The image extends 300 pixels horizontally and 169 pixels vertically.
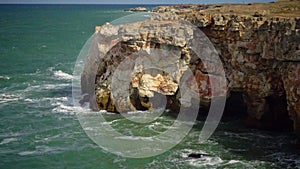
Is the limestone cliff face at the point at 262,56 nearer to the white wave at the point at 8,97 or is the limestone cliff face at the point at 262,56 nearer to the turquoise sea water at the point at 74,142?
the turquoise sea water at the point at 74,142

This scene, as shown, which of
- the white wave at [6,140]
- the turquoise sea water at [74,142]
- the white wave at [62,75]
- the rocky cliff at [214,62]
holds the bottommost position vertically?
the white wave at [6,140]

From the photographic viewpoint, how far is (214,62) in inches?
1410

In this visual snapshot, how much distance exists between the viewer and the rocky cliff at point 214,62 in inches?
1196

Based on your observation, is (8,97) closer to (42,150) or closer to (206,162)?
(42,150)

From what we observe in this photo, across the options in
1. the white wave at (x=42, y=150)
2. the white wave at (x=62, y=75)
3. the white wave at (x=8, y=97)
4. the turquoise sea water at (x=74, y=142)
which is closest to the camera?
the turquoise sea water at (x=74, y=142)

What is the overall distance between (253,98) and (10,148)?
21.1m

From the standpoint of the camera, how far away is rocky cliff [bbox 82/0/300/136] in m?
30.4

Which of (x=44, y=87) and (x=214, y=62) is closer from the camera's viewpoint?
(x=214, y=62)

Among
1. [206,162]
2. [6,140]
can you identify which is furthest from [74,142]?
[206,162]

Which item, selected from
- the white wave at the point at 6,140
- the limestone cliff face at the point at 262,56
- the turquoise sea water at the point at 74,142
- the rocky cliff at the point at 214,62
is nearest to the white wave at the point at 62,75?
the turquoise sea water at the point at 74,142

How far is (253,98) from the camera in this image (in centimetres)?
3434

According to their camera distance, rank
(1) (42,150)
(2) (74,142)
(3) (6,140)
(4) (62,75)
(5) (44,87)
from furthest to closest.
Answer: (4) (62,75) < (5) (44,87) < (3) (6,140) < (2) (74,142) < (1) (42,150)

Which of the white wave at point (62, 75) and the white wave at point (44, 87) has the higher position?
the white wave at point (62, 75)

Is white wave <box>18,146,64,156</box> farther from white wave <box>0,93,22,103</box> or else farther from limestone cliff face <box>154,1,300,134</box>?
limestone cliff face <box>154,1,300,134</box>
